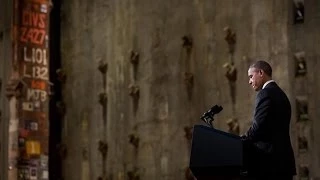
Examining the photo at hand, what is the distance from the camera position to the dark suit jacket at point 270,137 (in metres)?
6.46

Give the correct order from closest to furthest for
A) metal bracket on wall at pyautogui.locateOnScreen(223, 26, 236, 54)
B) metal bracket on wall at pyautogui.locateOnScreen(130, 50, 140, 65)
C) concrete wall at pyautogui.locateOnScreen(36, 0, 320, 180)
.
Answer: concrete wall at pyautogui.locateOnScreen(36, 0, 320, 180), metal bracket on wall at pyautogui.locateOnScreen(223, 26, 236, 54), metal bracket on wall at pyautogui.locateOnScreen(130, 50, 140, 65)

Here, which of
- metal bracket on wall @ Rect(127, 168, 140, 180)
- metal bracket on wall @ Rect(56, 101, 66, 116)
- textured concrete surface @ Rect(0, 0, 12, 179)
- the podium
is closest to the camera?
the podium

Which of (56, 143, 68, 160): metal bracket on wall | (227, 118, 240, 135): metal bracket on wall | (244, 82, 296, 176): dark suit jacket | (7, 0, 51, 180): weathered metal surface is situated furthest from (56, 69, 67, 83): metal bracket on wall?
(244, 82, 296, 176): dark suit jacket

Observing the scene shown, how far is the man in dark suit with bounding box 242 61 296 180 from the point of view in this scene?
646 centimetres

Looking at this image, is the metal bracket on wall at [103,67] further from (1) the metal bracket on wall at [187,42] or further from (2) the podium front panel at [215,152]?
(2) the podium front panel at [215,152]

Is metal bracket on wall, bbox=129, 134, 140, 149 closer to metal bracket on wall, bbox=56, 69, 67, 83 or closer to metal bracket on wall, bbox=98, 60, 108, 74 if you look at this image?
metal bracket on wall, bbox=98, 60, 108, 74

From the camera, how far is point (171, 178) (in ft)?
41.4

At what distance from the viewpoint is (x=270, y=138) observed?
6.52 meters

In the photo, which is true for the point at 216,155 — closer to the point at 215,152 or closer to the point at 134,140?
the point at 215,152

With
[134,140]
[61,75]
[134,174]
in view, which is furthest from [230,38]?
[61,75]

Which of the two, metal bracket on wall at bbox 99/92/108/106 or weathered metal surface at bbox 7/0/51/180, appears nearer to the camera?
metal bracket on wall at bbox 99/92/108/106

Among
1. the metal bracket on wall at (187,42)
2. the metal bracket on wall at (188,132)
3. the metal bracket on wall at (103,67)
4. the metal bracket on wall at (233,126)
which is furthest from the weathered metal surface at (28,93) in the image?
the metal bracket on wall at (233,126)

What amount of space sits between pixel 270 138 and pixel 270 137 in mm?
11

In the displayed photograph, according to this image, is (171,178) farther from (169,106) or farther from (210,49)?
(210,49)
